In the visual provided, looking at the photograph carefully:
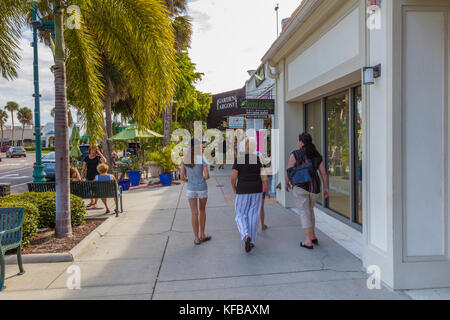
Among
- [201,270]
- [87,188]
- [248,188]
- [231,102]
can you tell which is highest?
[231,102]

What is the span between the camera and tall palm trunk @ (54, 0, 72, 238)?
5.63 metres

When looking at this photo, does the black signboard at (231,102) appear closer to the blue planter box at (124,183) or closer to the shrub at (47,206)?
the blue planter box at (124,183)

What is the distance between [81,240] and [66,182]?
1.08m

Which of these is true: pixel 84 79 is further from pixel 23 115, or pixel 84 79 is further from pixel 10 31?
pixel 23 115

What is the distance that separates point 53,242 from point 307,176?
4.36m

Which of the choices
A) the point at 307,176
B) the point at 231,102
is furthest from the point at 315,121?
the point at 231,102

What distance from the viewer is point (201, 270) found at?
422 centimetres

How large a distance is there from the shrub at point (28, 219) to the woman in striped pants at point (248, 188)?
11.0 ft

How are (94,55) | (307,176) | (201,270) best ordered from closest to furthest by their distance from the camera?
(201,270)
(307,176)
(94,55)

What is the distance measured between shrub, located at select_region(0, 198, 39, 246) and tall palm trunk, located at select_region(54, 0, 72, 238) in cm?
38

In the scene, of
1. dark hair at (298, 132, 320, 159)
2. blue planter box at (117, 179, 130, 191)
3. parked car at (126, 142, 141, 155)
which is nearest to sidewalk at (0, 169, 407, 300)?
dark hair at (298, 132, 320, 159)

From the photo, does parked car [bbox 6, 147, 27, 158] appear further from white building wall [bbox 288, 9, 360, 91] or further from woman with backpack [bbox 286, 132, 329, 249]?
woman with backpack [bbox 286, 132, 329, 249]

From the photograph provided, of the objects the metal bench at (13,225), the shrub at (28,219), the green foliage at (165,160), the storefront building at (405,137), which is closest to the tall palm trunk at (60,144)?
the shrub at (28,219)
